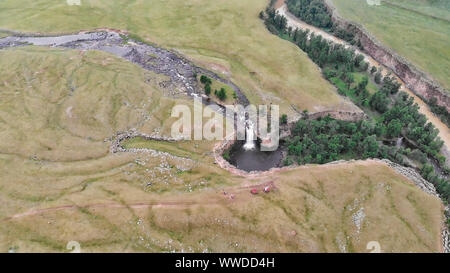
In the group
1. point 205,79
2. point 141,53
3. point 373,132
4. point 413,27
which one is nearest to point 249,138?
point 205,79

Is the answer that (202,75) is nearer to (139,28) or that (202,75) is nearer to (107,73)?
(107,73)

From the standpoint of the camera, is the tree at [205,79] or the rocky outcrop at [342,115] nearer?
the rocky outcrop at [342,115]

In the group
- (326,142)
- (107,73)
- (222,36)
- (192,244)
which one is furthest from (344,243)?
(222,36)

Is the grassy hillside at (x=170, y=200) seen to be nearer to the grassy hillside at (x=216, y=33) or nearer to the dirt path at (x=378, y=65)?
the grassy hillside at (x=216, y=33)

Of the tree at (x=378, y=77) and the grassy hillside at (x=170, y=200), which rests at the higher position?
the tree at (x=378, y=77)

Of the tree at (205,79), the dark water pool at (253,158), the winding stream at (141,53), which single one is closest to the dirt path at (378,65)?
the dark water pool at (253,158)

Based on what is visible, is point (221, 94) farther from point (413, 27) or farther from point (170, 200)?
point (413, 27)
